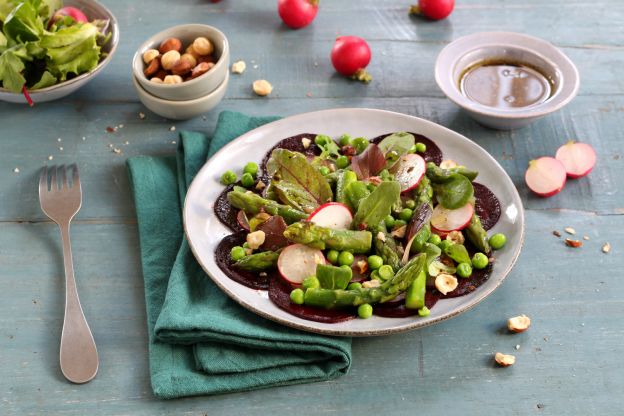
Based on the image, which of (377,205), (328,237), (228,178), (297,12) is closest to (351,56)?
(297,12)

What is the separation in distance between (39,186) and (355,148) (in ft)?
5.27

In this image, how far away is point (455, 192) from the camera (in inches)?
130

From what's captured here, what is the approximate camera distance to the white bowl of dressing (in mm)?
3885

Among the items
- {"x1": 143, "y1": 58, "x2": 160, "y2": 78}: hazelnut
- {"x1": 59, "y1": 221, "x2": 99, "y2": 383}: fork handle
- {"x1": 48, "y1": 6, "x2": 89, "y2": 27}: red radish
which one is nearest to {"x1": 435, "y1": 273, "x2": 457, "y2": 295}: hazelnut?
{"x1": 59, "y1": 221, "x2": 99, "y2": 383}: fork handle

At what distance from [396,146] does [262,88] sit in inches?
43.2

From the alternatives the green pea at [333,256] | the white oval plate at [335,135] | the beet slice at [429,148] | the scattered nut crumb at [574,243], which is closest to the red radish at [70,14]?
the white oval plate at [335,135]

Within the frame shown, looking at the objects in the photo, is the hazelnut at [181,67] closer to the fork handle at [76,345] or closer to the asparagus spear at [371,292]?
the fork handle at [76,345]

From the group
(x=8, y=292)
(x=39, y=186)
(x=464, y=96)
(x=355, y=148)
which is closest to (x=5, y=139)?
(x=39, y=186)

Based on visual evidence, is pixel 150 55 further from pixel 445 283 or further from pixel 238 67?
pixel 445 283

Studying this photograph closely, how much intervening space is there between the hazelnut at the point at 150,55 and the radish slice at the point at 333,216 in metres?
1.45

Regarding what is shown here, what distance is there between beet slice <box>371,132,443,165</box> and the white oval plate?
0.09 ft

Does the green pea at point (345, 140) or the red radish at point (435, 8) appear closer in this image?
the green pea at point (345, 140)

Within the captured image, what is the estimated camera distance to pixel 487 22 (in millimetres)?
4801

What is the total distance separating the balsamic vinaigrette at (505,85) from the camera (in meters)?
4.00
